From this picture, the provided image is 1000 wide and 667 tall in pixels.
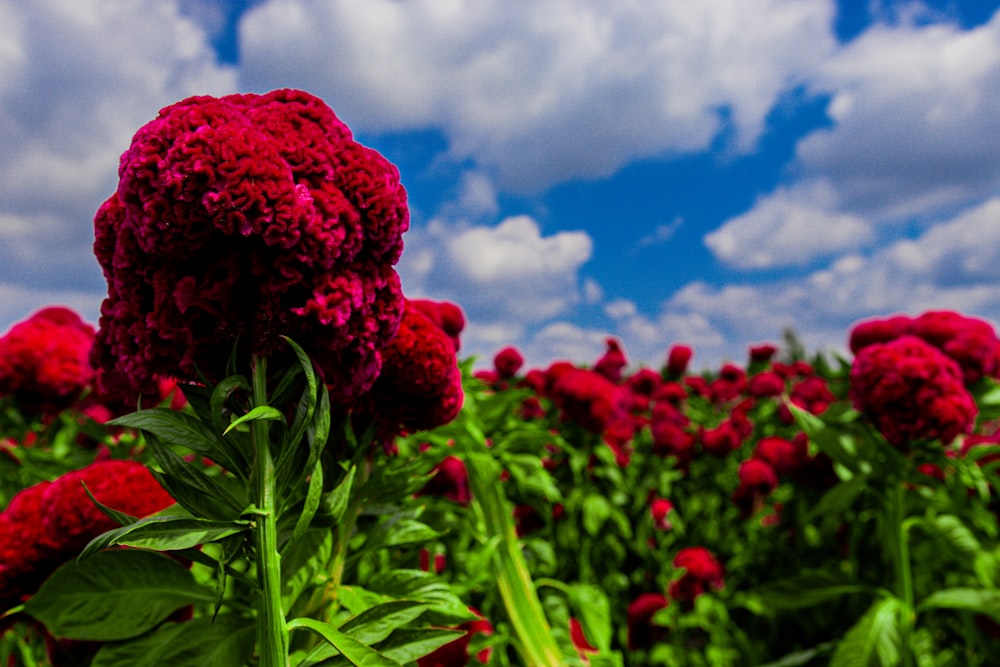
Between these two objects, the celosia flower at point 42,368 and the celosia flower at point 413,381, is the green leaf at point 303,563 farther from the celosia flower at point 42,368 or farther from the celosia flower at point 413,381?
the celosia flower at point 42,368

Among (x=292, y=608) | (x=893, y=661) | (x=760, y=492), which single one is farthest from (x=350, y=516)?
(x=760, y=492)

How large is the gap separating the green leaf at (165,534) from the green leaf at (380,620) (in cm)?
17

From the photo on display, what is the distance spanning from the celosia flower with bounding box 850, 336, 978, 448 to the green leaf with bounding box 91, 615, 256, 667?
1.59m

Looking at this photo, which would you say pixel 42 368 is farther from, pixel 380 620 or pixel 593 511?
pixel 593 511

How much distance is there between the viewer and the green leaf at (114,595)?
778 mm

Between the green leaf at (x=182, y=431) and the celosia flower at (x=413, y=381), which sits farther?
the celosia flower at (x=413, y=381)

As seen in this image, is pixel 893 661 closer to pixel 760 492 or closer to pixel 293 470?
pixel 760 492

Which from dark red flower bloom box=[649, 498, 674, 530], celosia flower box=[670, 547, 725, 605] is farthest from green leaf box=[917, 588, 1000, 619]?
dark red flower bloom box=[649, 498, 674, 530]

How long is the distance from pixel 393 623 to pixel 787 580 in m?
1.83

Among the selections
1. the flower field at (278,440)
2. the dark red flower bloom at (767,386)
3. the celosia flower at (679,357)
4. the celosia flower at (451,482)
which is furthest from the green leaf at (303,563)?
the celosia flower at (679,357)

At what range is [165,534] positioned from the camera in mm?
605

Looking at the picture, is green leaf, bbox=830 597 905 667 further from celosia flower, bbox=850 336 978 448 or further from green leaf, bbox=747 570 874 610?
celosia flower, bbox=850 336 978 448

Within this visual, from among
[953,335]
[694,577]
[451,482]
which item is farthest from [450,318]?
[694,577]

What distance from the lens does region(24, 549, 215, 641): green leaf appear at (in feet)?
2.55
